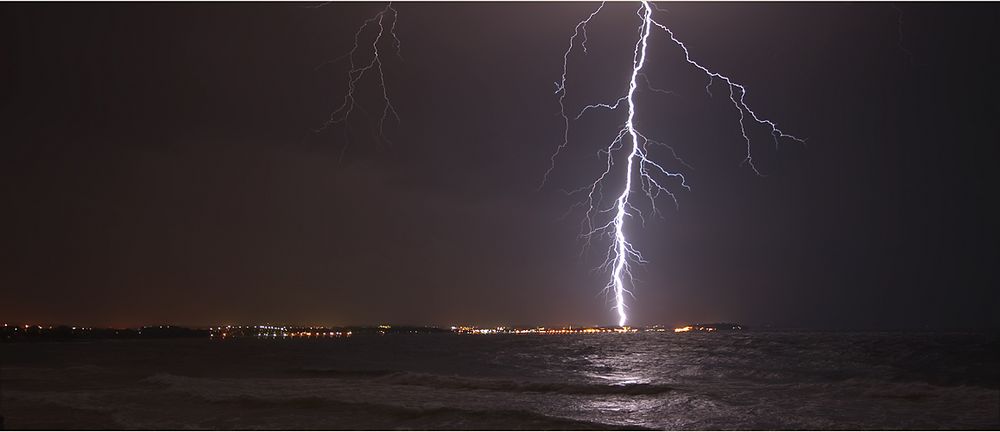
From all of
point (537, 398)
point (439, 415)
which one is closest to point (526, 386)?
point (537, 398)

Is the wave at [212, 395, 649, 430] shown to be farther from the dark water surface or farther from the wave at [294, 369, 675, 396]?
the wave at [294, 369, 675, 396]

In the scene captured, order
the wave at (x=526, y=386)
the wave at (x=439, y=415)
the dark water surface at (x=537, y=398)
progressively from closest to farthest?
1. the wave at (x=439, y=415)
2. the dark water surface at (x=537, y=398)
3. the wave at (x=526, y=386)

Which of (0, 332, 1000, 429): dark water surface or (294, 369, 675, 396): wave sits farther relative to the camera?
(294, 369, 675, 396): wave

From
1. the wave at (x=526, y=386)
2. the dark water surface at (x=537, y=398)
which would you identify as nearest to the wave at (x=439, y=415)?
the dark water surface at (x=537, y=398)

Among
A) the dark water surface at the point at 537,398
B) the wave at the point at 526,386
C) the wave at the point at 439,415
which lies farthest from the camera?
the wave at the point at 526,386

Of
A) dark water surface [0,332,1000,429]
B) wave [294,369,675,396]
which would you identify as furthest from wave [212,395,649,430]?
wave [294,369,675,396]

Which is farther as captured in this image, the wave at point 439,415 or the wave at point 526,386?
the wave at point 526,386

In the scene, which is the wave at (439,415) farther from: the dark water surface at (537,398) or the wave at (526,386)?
the wave at (526,386)

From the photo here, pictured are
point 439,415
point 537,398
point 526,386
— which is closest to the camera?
point 439,415

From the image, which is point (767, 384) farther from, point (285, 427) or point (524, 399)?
point (285, 427)

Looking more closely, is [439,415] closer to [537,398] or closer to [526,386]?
[537,398]

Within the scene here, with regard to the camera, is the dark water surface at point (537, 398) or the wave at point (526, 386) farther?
the wave at point (526, 386)
